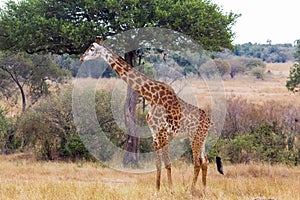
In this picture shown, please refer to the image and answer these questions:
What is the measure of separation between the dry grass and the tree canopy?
3.89 metres

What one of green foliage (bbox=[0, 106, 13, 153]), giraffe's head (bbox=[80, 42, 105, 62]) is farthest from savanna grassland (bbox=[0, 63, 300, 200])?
giraffe's head (bbox=[80, 42, 105, 62])

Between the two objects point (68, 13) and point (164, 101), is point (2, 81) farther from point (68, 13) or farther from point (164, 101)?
point (164, 101)

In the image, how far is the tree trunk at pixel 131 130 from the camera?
16.1 meters

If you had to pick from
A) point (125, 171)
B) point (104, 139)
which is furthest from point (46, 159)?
point (125, 171)

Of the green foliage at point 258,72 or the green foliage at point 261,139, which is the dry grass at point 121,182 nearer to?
the green foliage at point 261,139

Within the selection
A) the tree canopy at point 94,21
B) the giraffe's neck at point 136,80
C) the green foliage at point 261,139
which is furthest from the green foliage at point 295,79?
the giraffe's neck at point 136,80

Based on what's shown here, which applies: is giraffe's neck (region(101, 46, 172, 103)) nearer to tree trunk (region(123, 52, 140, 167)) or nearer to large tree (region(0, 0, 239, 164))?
large tree (region(0, 0, 239, 164))

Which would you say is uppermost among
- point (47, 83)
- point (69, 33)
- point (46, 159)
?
point (69, 33)

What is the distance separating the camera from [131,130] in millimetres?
16281

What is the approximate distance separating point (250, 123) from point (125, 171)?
21.6 feet

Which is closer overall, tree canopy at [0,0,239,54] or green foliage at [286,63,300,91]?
tree canopy at [0,0,239,54]

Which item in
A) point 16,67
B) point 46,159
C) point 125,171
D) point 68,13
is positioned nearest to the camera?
point 125,171

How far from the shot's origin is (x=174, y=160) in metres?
16.2

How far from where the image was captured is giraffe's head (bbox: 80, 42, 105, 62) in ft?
31.4
